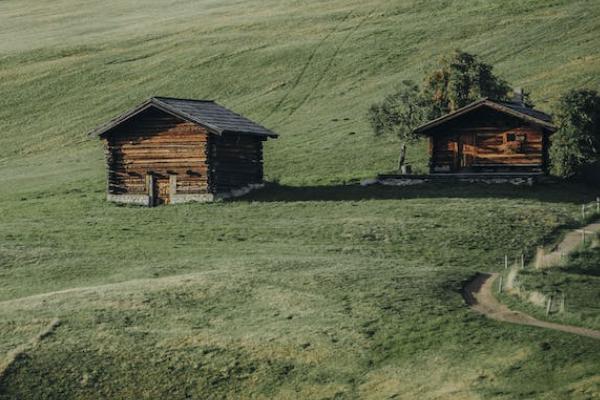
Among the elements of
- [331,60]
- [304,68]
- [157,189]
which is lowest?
[157,189]

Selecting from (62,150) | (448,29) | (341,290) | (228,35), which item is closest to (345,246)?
(341,290)

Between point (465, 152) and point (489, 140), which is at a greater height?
point (489, 140)

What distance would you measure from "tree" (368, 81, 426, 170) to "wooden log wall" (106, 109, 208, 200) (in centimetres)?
1499

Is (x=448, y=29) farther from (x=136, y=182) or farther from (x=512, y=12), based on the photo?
(x=136, y=182)

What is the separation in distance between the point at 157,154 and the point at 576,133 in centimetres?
2321

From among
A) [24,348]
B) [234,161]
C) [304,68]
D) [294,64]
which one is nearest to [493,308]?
[24,348]

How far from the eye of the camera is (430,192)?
54.8 meters

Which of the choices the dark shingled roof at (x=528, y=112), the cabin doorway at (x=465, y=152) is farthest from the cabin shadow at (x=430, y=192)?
the dark shingled roof at (x=528, y=112)

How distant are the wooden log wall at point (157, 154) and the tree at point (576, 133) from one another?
20019mm

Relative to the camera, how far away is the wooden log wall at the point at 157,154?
56.5m

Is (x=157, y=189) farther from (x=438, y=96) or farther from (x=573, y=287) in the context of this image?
(x=573, y=287)

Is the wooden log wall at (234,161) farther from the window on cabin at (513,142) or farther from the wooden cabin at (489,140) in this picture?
the window on cabin at (513,142)

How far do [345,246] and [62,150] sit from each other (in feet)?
143

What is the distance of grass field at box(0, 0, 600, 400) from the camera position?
2677 centimetres
